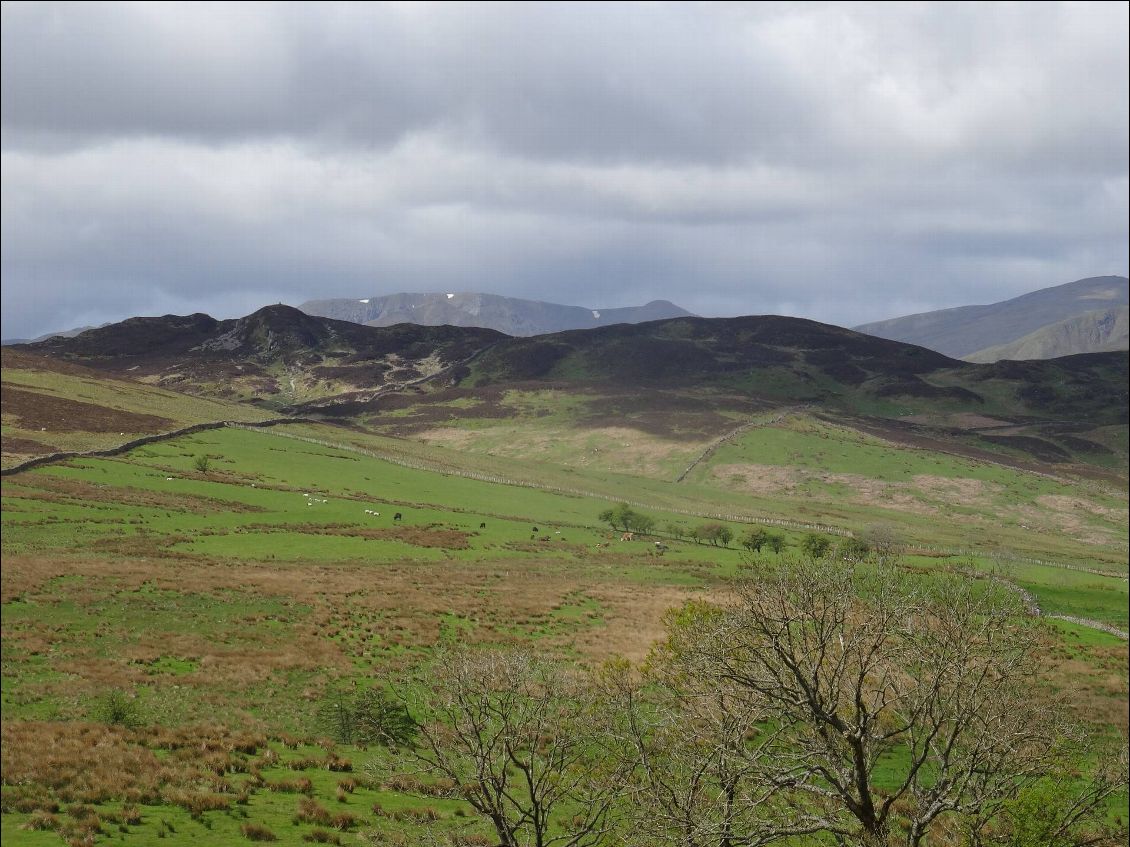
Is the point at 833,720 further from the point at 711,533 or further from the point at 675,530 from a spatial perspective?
the point at 675,530

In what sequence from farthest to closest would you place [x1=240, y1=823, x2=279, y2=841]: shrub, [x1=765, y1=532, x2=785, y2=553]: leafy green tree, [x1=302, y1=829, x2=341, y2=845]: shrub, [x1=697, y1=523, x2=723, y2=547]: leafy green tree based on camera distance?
[x1=697, y1=523, x2=723, y2=547]: leafy green tree
[x1=765, y1=532, x2=785, y2=553]: leafy green tree
[x1=302, y1=829, x2=341, y2=845]: shrub
[x1=240, y1=823, x2=279, y2=841]: shrub

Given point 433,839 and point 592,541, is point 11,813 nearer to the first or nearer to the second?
point 433,839

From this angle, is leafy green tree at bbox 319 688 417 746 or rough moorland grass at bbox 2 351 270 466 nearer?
leafy green tree at bbox 319 688 417 746

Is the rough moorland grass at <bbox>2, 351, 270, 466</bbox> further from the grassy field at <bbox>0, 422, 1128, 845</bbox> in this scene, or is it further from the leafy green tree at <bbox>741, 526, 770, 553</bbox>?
the leafy green tree at <bbox>741, 526, 770, 553</bbox>

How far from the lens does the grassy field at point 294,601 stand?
1003 inches

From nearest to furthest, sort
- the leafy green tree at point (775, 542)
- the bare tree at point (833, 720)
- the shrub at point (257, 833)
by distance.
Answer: the bare tree at point (833, 720)
the shrub at point (257, 833)
the leafy green tree at point (775, 542)

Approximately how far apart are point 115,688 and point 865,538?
90.0 m

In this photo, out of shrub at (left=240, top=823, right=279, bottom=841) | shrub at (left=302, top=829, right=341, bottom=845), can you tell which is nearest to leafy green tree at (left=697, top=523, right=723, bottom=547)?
shrub at (left=302, top=829, right=341, bottom=845)

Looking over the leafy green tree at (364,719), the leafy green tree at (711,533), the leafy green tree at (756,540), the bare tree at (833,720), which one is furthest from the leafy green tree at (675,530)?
the bare tree at (833,720)

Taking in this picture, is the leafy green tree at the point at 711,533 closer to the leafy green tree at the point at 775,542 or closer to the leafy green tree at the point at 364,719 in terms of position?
the leafy green tree at the point at 775,542

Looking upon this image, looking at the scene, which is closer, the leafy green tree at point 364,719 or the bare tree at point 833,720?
the bare tree at point 833,720

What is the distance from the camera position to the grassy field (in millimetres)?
25469

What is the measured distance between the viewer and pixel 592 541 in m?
99.0

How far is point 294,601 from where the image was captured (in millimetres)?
56656
